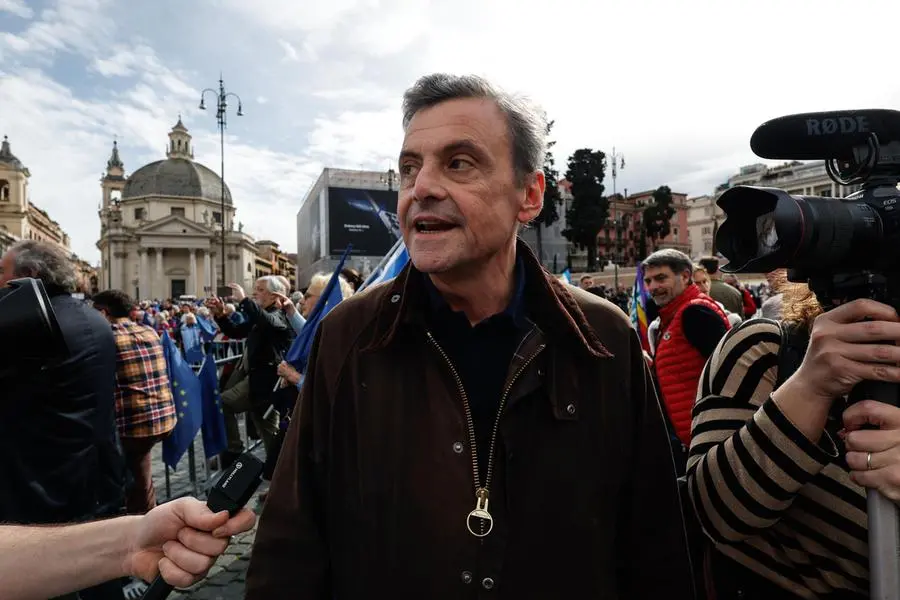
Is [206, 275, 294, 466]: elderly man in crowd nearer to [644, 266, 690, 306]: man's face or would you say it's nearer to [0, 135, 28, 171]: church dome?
[644, 266, 690, 306]: man's face

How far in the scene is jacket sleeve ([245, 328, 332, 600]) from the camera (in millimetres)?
1457

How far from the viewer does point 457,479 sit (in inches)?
58.4

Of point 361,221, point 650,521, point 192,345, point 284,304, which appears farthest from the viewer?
point 361,221

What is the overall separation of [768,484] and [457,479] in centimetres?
76

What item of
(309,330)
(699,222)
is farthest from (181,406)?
(699,222)

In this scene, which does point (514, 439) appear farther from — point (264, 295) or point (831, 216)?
point (264, 295)

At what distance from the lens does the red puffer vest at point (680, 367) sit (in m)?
3.80

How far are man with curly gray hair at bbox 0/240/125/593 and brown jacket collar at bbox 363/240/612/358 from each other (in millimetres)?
1833

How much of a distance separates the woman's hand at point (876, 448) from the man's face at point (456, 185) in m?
0.99

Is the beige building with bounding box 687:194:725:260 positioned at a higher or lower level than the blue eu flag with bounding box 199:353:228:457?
higher

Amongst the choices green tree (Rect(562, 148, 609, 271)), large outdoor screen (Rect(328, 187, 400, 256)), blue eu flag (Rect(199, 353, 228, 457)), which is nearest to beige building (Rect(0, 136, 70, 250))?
large outdoor screen (Rect(328, 187, 400, 256))

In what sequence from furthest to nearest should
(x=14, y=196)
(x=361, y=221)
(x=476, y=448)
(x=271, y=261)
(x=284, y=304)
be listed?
(x=271, y=261) → (x=14, y=196) → (x=361, y=221) → (x=284, y=304) → (x=476, y=448)

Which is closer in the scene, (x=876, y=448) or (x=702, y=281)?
(x=876, y=448)

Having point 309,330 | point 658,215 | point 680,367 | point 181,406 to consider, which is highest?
point 658,215
